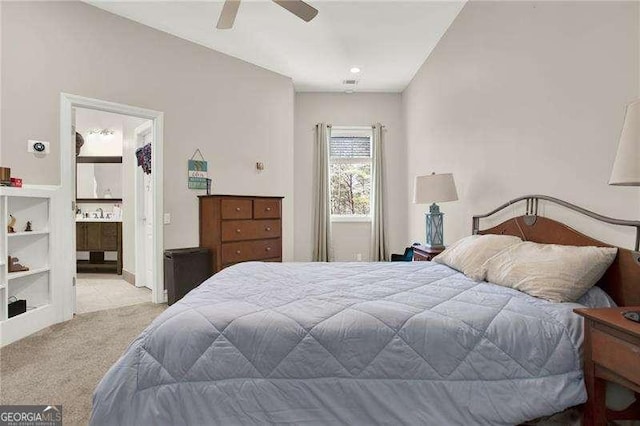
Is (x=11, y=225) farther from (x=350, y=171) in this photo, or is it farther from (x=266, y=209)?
(x=350, y=171)

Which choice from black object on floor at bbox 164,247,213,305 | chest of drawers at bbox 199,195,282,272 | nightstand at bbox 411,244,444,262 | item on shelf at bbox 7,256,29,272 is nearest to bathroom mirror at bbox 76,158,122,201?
chest of drawers at bbox 199,195,282,272

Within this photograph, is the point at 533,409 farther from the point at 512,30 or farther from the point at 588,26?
the point at 512,30

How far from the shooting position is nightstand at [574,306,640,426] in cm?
107

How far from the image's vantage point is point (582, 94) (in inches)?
73.0

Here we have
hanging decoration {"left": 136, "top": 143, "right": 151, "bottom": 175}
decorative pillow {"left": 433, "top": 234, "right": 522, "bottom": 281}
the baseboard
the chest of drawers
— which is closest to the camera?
decorative pillow {"left": 433, "top": 234, "right": 522, "bottom": 281}

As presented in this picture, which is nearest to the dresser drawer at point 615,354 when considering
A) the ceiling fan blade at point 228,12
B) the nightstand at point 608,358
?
the nightstand at point 608,358

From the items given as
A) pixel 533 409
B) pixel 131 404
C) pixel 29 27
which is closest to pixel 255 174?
pixel 29 27

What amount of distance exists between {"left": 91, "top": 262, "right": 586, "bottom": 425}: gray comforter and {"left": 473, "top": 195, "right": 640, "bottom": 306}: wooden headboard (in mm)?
Answer: 465

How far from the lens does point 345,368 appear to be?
1.20 m

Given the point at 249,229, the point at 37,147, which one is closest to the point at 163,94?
the point at 37,147

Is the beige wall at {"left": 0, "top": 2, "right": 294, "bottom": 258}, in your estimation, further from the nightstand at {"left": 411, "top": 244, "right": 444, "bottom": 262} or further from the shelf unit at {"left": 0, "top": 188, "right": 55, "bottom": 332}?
the nightstand at {"left": 411, "top": 244, "right": 444, "bottom": 262}

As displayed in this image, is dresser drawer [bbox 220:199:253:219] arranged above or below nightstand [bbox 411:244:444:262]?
above

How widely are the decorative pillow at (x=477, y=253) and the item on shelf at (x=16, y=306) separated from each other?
338 centimetres

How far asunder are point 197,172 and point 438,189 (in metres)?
2.75
